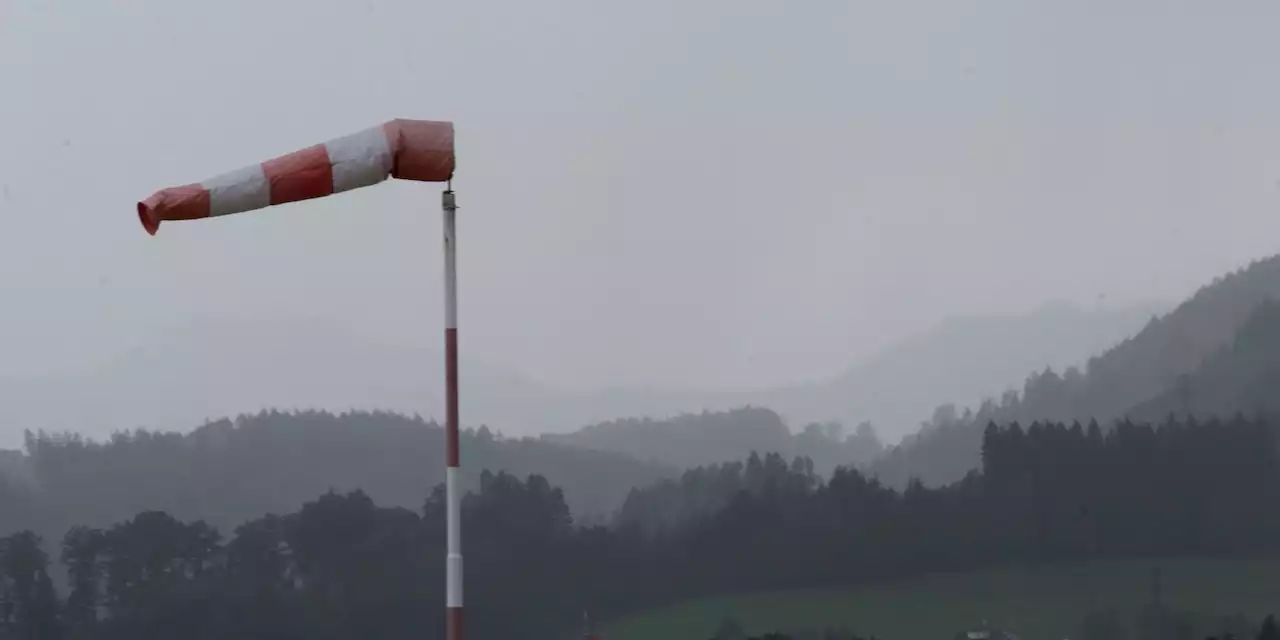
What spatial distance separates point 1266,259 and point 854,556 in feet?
6.10

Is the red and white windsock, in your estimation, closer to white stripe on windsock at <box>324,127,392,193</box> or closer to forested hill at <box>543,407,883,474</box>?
white stripe on windsock at <box>324,127,392,193</box>

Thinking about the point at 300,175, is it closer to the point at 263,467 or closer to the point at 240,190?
the point at 240,190

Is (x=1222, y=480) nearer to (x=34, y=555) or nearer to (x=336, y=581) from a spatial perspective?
(x=336, y=581)

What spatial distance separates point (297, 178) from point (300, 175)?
0.01 meters

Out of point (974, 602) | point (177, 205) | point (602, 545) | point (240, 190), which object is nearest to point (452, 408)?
point (240, 190)

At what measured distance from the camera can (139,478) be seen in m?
4.58

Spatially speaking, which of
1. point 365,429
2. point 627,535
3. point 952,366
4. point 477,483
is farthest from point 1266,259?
point 365,429

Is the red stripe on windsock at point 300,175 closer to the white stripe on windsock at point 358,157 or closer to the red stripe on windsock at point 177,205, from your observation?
the white stripe on windsock at point 358,157

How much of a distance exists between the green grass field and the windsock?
1.94m

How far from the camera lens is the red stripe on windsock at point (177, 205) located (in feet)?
11.6

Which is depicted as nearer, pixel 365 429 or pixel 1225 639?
pixel 365 429

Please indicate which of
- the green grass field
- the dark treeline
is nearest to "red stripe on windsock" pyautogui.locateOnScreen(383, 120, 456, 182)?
the dark treeline

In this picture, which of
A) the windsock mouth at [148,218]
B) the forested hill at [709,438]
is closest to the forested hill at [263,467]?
the forested hill at [709,438]

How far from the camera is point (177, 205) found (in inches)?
140
